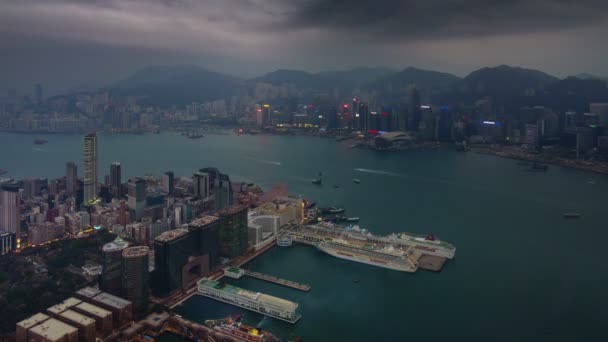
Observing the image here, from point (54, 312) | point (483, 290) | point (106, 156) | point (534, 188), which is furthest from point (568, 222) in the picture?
point (106, 156)

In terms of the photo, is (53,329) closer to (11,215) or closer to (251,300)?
(251,300)

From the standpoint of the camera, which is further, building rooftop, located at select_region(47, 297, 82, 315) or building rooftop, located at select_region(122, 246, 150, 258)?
building rooftop, located at select_region(122, 246, 150, 258)

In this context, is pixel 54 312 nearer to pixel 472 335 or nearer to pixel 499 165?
pixel 472 335

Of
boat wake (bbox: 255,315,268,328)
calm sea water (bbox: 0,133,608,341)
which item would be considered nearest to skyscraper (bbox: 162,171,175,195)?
calm sea water (bbox: 0,133,608,341)

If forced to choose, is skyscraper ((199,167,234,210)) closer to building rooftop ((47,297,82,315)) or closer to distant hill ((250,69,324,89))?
building rooftop ((47,297,82,315))

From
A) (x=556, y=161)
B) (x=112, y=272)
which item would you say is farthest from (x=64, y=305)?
(x=556, y=161)

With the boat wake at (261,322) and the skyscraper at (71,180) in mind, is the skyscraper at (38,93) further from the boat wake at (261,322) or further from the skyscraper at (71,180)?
the boat wake at (261,322)
